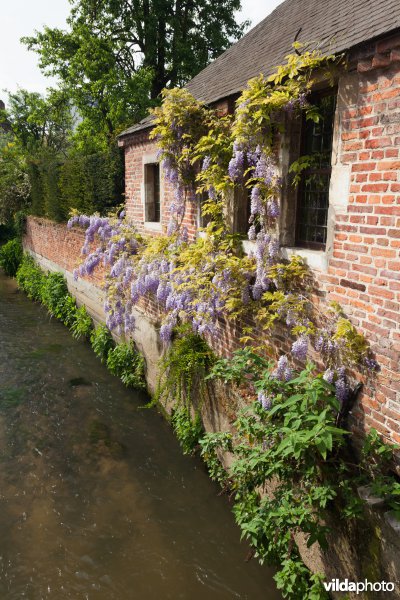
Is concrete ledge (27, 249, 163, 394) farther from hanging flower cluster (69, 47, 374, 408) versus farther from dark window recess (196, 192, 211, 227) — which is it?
dark window recess (196, 192, 211, 227)

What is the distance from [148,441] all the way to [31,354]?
4.70 meters

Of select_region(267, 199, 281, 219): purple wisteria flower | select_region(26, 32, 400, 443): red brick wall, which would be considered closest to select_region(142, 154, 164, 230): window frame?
select_region(267, 199, 281, 219): purple wisteria flower

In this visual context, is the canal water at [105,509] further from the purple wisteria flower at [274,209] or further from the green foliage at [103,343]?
the purple wisteria flower at [274,209]

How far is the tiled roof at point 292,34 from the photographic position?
356cm

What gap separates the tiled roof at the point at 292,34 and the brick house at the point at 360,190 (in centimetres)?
2

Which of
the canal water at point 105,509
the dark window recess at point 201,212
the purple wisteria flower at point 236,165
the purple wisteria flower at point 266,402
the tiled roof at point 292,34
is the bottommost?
the canal water at point 105,509

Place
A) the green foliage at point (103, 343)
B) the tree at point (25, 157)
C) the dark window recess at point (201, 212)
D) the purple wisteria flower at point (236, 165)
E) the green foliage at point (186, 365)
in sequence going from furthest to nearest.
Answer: the tree at point (25, 157), the green foliage at point (103, 343), the dark window recess at point (201, 212), the green foliage at point (186, 365), the purple wisteria flower at point (236, 165)

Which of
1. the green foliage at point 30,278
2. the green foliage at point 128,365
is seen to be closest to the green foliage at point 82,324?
the green foliage at point 128,365

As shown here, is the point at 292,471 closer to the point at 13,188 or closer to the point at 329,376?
the point at 329,376

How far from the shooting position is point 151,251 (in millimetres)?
7105

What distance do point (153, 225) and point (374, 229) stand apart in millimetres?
5163

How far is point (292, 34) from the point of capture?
5.25 meters

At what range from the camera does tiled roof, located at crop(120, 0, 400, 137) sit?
356 centimetres

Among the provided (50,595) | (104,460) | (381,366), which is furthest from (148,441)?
Answer: (381,366)
